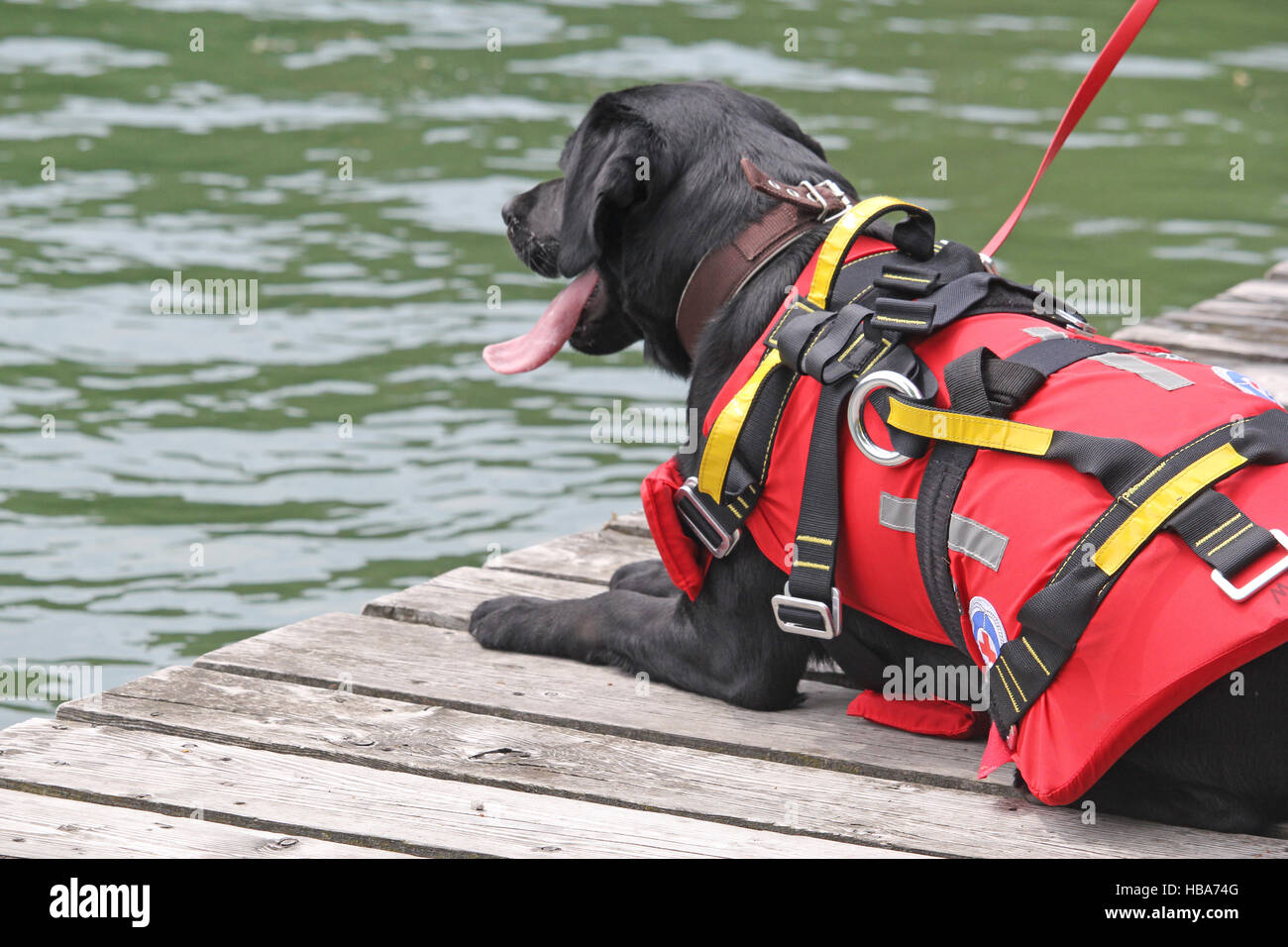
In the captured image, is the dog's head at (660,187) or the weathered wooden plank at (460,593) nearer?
the dog's head at (660,187)

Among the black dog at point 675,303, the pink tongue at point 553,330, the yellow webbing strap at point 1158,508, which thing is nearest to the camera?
the yellow webbing strap at point 1158,508

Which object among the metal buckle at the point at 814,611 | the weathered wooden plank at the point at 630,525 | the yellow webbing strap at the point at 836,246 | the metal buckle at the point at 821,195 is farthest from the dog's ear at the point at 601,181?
the weathered wooden plank at the point at 630,525

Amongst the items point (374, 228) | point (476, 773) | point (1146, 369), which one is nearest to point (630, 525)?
point (476, 773)

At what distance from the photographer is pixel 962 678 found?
106 inches

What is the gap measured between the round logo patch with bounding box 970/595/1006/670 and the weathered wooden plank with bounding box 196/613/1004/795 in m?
0.28

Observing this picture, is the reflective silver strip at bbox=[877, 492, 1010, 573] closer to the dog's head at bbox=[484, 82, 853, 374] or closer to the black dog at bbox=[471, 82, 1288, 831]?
the black dog at bbox=[471, 82, 1288, 831]

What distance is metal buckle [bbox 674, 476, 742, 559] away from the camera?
2.75 meters

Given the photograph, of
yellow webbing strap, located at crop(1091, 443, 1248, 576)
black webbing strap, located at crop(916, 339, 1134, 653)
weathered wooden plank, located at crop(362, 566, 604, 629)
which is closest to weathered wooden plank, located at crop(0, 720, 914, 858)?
black webbing strap, located at crop(916, 339, 1134, 653)

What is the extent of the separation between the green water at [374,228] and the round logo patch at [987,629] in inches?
101

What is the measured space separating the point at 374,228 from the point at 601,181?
5362mm

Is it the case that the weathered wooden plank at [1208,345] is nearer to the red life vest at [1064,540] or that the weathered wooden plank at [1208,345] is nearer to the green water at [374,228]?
the green water at [374,228]

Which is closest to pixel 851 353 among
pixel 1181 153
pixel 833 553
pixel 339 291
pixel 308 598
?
pixel 833 553

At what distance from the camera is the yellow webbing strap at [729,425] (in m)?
2.67
